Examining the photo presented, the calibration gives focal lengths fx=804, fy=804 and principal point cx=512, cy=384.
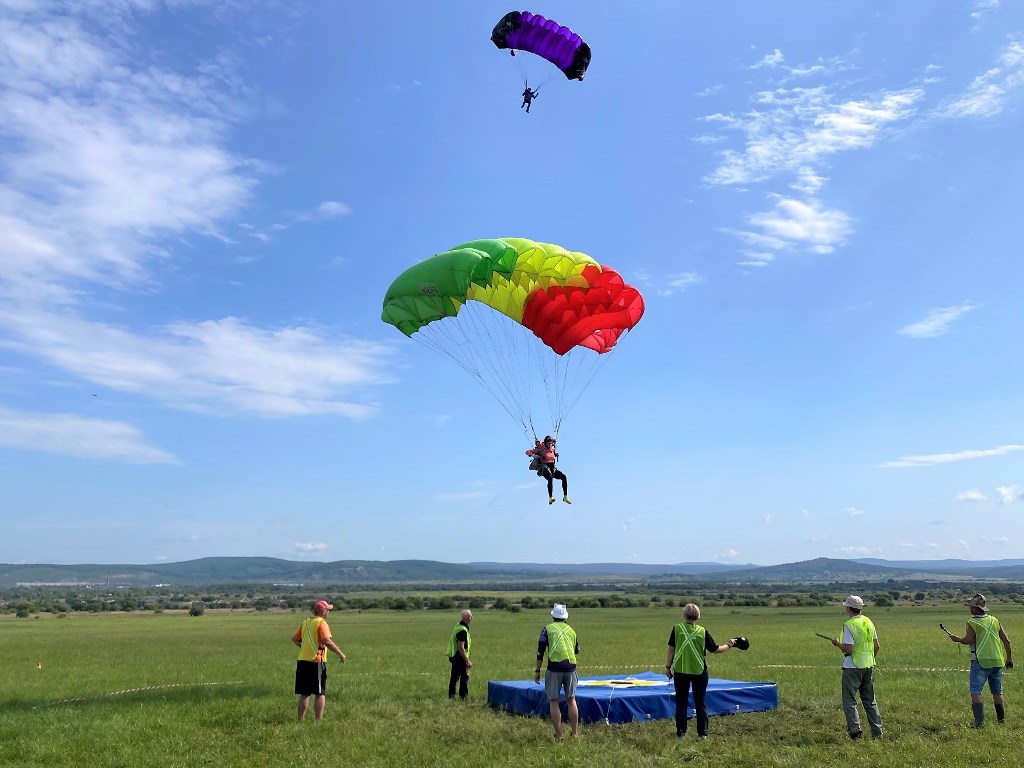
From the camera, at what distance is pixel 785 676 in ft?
54.7

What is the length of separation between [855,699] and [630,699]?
9.37 ft

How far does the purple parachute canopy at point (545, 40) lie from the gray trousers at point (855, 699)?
39.5ft

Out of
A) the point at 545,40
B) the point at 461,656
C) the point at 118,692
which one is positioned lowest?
the point at 118,692

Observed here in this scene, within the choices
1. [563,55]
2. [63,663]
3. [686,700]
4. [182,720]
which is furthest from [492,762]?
[63,663]

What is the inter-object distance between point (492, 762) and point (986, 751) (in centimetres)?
537

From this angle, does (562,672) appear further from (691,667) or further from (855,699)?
(855,699)

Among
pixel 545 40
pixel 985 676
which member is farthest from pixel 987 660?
pixel 545 40

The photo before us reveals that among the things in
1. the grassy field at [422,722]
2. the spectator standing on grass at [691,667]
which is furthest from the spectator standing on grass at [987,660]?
the spectator standing on grass at [691,667]

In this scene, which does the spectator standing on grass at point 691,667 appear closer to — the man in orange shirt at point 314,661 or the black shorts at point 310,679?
the man in orange shirt at point 314,661

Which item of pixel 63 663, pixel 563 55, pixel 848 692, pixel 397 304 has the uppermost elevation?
pixel 563 55

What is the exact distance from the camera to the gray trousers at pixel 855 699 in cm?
972

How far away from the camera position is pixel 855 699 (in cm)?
980

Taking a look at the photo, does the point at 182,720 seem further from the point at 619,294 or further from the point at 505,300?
the point at 619,294

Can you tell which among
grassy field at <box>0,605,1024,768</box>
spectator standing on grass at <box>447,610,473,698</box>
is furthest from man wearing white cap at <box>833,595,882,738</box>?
spectator standing on grass at <box>447,610,473,698</box>
